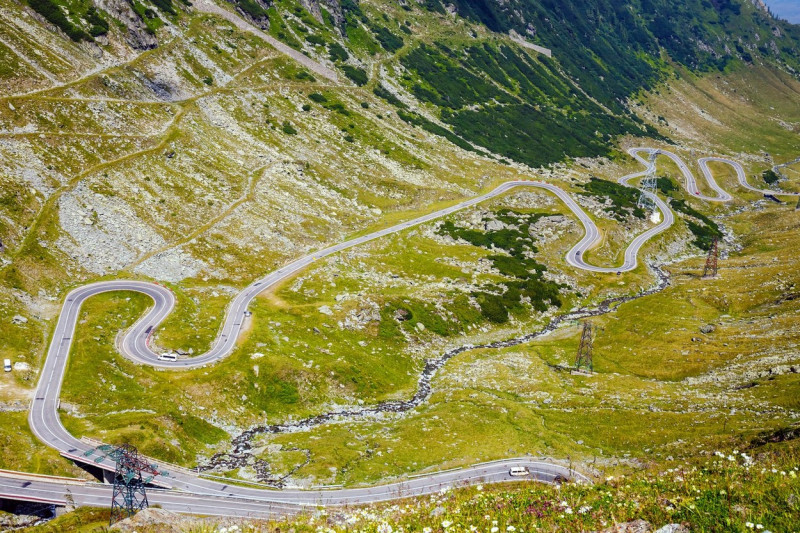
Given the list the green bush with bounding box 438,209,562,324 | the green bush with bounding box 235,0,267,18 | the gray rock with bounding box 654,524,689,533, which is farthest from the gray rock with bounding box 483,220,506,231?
the gray rock with bounding box 654,524,689,533

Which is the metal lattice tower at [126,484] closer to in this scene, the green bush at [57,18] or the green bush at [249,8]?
the green bush at [57,18]

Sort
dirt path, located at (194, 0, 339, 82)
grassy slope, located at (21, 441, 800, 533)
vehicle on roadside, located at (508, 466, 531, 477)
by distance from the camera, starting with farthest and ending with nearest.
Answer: dirt path, located at (194, 0, 339, 82) → vehicle on roadside, located at (508, 466, 531, 477) → grassy slope, located at (21, 441, 800, 533)

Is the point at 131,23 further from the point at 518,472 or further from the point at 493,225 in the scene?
the point at 518,472

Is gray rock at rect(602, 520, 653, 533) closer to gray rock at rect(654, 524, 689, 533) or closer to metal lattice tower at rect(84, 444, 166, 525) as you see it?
gray rock at rect(654, 524, 689, 533)

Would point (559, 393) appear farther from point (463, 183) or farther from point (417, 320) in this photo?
point (463, 183)

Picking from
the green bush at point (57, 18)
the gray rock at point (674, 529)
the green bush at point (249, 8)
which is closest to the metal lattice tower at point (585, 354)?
the gray rock at point (674, 529)

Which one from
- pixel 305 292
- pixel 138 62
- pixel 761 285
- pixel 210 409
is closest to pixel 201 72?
pixel 138 62

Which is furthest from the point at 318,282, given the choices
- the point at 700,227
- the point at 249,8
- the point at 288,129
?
the point at 700,227

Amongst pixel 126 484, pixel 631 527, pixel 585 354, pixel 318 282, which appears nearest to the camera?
pixel 631 527
